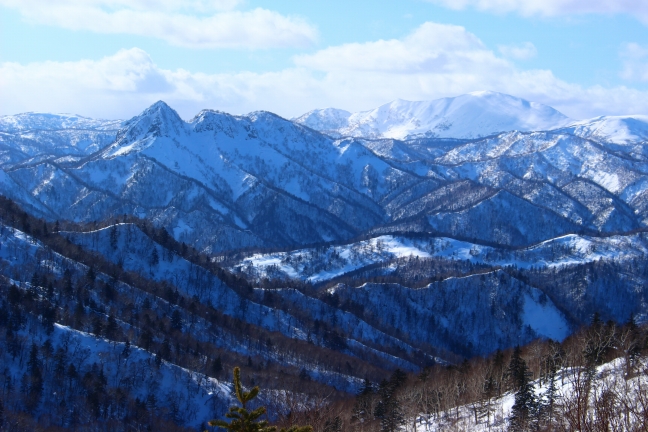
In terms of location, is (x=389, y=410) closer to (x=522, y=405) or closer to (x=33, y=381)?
(x=522, y=405)

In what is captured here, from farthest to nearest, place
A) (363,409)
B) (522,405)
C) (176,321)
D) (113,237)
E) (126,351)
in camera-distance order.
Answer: (113,237)
(176,321)
(126,351)
(363,409)
(522,405)

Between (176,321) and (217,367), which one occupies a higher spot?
(176,321)

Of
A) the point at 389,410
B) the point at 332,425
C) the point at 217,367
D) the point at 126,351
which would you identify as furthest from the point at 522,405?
the point at 126,351

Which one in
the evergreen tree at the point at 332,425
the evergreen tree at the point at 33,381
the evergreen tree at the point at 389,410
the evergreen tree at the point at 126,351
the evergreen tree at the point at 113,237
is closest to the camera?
the evergreen tree at the point at 332,425

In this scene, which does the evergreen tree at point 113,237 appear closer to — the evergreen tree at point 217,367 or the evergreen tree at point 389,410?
the evergreen tree at point 217,367

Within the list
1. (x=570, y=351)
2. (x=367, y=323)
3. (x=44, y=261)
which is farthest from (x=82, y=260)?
(x=570, y=351)

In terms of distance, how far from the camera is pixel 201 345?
14025 centimetres

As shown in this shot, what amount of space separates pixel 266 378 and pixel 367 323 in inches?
3013

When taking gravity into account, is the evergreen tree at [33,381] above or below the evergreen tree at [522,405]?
above

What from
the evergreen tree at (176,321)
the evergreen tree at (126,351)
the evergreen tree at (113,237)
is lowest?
the evergreen tree at (126,351)

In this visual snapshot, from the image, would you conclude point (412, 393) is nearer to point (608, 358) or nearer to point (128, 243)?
point (608, 358)

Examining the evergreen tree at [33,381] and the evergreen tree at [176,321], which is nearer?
the evergreen tree at [33,381]

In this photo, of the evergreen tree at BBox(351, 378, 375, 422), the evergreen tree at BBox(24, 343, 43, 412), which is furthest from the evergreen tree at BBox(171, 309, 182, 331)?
the evergreen tree at BBox(351, 378, 375, 422)

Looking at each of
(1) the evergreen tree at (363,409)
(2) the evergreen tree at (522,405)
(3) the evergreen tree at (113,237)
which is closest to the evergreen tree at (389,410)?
(1) the evergreen tree at (363,409)
